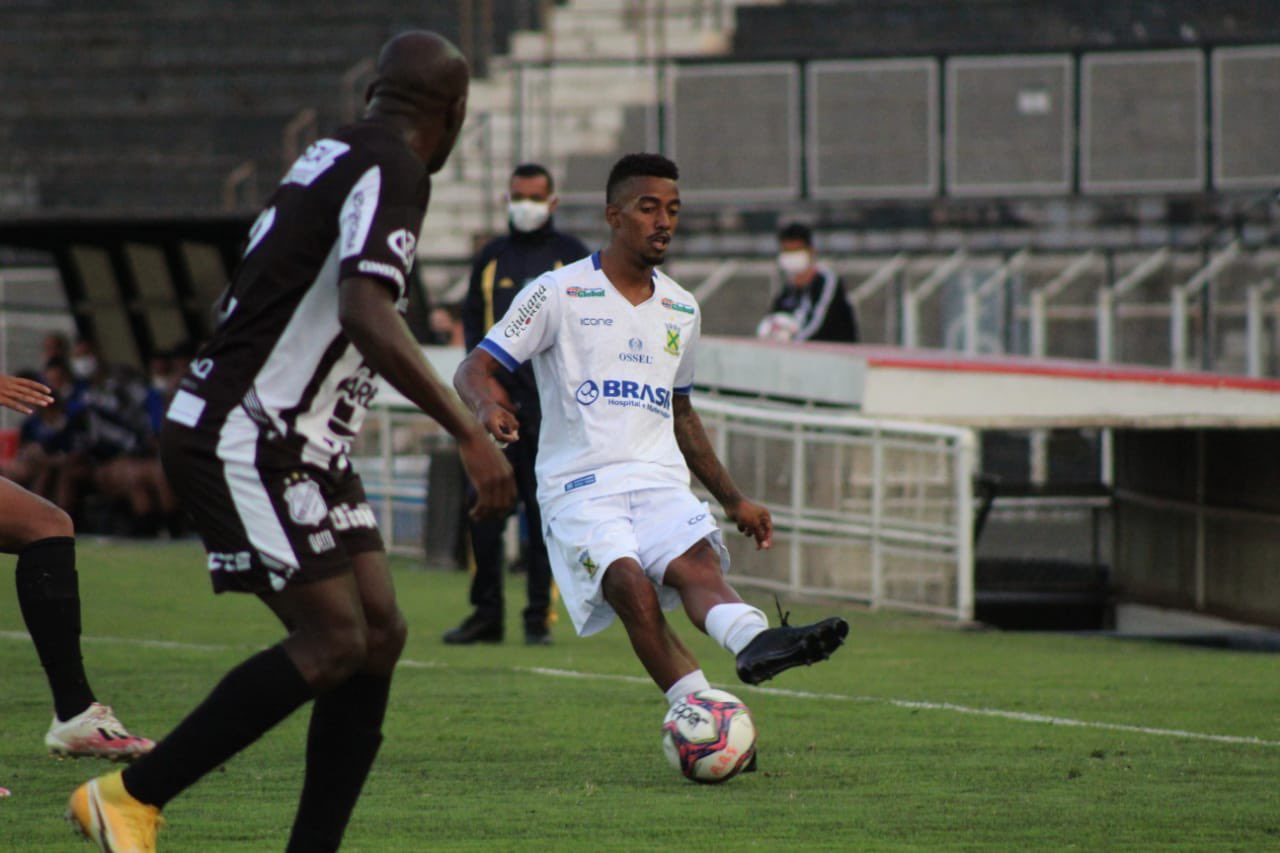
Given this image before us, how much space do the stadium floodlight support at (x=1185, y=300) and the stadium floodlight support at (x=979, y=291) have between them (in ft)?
4.74

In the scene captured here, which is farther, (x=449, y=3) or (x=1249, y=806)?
(x=449, y=3)

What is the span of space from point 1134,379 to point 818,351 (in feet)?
6.90

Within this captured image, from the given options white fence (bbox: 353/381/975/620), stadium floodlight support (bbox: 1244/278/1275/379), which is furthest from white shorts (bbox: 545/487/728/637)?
stadium floodlight support (bbox: 1244/278/1275/379)

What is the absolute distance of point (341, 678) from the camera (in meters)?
4.45

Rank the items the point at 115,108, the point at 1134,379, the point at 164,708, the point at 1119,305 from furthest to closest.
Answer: the point at 115,108 → the point at 1119,305 → the point at 1134,379 → the point at 164,708

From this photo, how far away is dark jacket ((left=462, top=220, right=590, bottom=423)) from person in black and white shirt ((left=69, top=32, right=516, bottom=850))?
5377 mm

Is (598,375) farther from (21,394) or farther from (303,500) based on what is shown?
(303,500)

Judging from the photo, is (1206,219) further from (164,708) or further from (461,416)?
(461,416)

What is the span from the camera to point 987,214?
21.3 metres

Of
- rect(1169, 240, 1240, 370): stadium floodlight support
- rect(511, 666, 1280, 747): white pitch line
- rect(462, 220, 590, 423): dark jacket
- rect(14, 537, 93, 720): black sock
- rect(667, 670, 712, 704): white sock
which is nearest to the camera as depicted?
rect(14, 537, 93, 720): black sock

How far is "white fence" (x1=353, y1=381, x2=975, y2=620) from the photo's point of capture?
41.1 feet

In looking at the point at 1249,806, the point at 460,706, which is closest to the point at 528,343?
the point at 460,706

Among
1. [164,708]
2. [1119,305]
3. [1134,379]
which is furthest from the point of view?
[1119,305]

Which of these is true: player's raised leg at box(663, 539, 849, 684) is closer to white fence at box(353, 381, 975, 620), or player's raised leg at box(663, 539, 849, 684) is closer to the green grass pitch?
the green grass pitch
